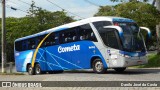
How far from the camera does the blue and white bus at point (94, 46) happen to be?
791 inches

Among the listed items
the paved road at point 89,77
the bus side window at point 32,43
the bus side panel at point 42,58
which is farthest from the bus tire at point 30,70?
the paved road at point 89,77

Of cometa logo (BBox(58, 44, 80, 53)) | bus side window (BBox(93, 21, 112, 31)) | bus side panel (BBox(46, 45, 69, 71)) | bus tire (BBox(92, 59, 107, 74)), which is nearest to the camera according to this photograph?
bus side window (BBox(93, 21, 112, 31))

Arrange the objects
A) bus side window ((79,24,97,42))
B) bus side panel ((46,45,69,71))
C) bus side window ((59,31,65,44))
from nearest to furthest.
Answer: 1. bus side window ((79,24,97,42))
2. bus side window ((59,31,65,44))
3. bus side panel ((46,45,69,71))

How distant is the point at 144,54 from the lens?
21.0 metres

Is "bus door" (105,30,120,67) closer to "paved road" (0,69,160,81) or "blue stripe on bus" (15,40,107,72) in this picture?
"blue stripe on bus" (15,40,107,72)

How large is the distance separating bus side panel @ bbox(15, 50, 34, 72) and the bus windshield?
929cm

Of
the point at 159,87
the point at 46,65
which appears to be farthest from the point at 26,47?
the point at 159,87

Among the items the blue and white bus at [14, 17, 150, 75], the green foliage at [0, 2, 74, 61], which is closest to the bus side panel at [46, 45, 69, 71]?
the blue and white bus at [14, 17, 150, 75]

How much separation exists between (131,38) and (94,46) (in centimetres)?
216

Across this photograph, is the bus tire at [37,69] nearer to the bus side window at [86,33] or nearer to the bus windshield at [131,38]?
the bus side window at [86,33]

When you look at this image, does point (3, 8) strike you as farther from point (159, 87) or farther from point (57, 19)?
point (57, 19)

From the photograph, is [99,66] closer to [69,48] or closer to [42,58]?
[69,48]

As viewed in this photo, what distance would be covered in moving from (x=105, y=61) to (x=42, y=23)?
48.9 m

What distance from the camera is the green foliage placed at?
64906 millimetres
